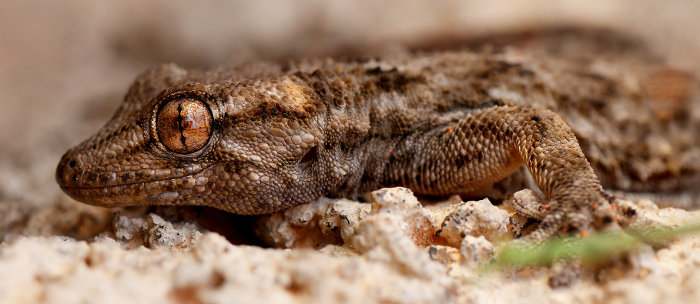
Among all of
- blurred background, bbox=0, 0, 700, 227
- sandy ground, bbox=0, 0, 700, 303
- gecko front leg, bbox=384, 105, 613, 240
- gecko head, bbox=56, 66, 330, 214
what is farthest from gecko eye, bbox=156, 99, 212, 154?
blurred background, bbox=0, 0, 700, 227

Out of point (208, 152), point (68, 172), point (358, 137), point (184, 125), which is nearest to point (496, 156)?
point (358, 137)

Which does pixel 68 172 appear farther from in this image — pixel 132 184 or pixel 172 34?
pixel 172 34

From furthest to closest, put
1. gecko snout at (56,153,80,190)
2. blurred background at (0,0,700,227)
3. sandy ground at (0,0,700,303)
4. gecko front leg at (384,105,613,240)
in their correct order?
blurred background at (0,0,700,227) → gecko snout at (56,153,80,190) → gecko front leg at (384,105,613,240) → sandy ground at (0,0,700,303)

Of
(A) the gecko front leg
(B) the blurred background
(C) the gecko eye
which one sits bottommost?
(A) the gecko front leg

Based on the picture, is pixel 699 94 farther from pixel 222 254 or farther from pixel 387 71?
pixel 222 254

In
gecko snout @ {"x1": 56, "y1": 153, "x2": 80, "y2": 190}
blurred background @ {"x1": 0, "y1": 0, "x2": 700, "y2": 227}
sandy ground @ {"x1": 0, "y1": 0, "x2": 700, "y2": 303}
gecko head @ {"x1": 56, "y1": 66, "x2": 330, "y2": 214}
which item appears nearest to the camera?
sandy ground @ {"x1": 0, "y1": 0, "x2": 700, "y2": 303}

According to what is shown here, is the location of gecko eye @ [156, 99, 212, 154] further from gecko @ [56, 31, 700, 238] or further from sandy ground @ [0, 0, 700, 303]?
sandy ground @ [0, 0, 700, 303]

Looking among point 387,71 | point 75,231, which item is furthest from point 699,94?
point 75,231
